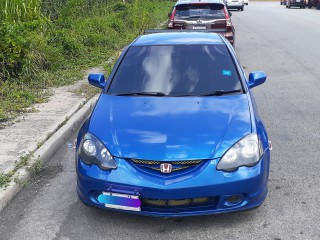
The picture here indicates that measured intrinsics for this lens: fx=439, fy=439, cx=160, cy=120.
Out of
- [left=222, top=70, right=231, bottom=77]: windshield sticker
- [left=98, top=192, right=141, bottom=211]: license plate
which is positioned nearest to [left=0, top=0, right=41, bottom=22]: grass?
[left=222, top=70, right=231, bottom=77]: windshield sticker

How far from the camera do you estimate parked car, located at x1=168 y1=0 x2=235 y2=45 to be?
10672 mm

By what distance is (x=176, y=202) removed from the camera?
11.7 ft

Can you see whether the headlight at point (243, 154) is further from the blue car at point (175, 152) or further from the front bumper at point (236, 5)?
the front bumper at point (236, 5)

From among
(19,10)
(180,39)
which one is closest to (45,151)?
(180,39)

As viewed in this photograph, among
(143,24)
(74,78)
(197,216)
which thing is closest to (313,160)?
(197,216)

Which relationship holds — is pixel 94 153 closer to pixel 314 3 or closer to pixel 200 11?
pixel 200 11

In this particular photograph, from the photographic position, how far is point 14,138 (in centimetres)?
578

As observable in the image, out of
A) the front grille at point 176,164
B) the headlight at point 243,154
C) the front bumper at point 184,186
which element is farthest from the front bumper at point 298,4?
the front grille at point 176,164

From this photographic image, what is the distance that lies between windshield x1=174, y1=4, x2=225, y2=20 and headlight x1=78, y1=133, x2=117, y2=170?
7.40 m

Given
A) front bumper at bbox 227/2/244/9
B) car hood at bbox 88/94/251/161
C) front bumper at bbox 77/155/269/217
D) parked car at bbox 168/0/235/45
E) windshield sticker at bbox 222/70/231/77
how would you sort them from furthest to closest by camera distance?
front bumper at bbox 227/2/244/9, parked car at bbox 168/0/235/45, windshield sticker at bbox 222/70/231/77, car hood at bbox 88/94/251/161, front bumper at bbox 77/155/269/217

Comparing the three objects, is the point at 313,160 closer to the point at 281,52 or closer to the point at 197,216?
the point at 197,216

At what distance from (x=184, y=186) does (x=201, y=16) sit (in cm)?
786

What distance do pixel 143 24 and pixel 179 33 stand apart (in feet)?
37.6

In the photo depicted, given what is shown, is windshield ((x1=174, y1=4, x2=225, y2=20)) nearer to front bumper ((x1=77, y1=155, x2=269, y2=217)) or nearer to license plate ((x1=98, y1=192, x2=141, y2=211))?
front bumper ((x1=77, y1=155, x2=269, y2=217))
